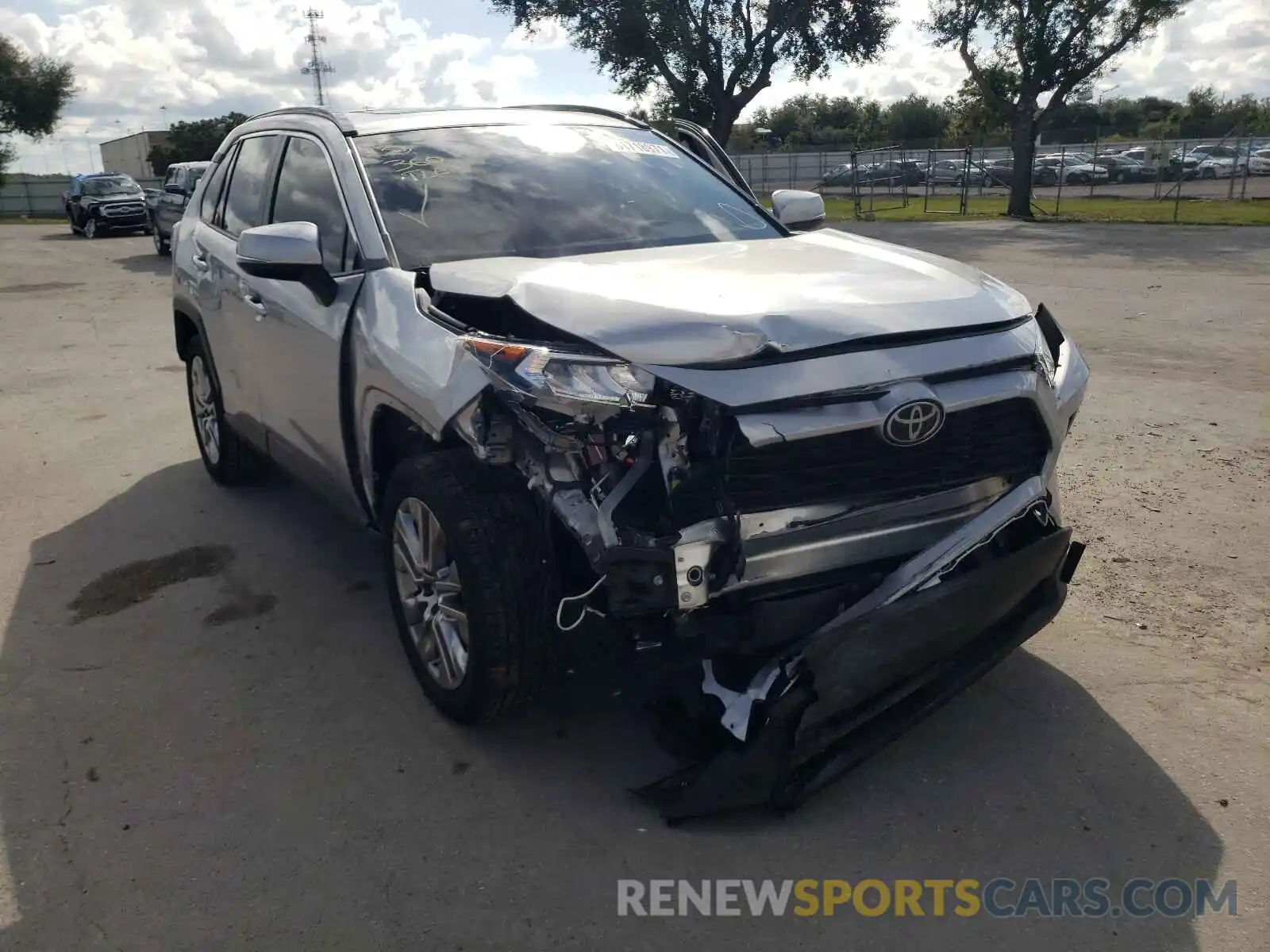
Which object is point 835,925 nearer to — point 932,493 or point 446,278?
point 932,493

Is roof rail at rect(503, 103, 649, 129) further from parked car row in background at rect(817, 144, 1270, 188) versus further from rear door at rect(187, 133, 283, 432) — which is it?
parked car row in background at rect(817, 144, 1270, 188)

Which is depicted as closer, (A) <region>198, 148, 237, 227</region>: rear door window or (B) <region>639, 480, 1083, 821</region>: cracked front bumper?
(B) <region>639, 480, 1083, 821</region>: cracked front bumper

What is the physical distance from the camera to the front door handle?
4297 mm

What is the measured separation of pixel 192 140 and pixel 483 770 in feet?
229

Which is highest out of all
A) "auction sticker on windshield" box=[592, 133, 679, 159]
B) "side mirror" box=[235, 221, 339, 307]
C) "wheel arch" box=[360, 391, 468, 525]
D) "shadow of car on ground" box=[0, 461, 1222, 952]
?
"auction sticker on windshield" box=[592, 133, 679, 159]

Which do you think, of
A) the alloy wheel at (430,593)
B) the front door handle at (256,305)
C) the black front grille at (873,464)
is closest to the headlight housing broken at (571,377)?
the black front grille at (873,464)

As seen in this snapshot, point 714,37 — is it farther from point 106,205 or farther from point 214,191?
point 214,191

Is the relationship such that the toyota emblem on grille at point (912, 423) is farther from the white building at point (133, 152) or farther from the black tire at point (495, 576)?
the white building at point (133, 152)

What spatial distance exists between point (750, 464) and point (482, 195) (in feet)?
5.96

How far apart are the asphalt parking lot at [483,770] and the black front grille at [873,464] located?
0.86 meters

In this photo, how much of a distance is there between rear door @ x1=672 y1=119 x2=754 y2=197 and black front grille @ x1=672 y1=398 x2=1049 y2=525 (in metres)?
2.37

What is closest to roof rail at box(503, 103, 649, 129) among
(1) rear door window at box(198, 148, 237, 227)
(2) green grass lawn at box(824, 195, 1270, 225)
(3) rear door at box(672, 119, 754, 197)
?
(3) rear door at box(672, 119, 754, 197)

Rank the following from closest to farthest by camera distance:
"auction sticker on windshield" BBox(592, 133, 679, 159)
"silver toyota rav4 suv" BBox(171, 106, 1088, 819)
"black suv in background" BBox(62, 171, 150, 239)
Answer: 1. "silver toyota rav4 suv" BBox(171, 106, 1088, 819)
2. "auction sticker on windshield" BBox(592, 133, 679, 159)
3. "black suv in background" BBox(62, 171, 150, 239)

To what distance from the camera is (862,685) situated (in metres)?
2.71
